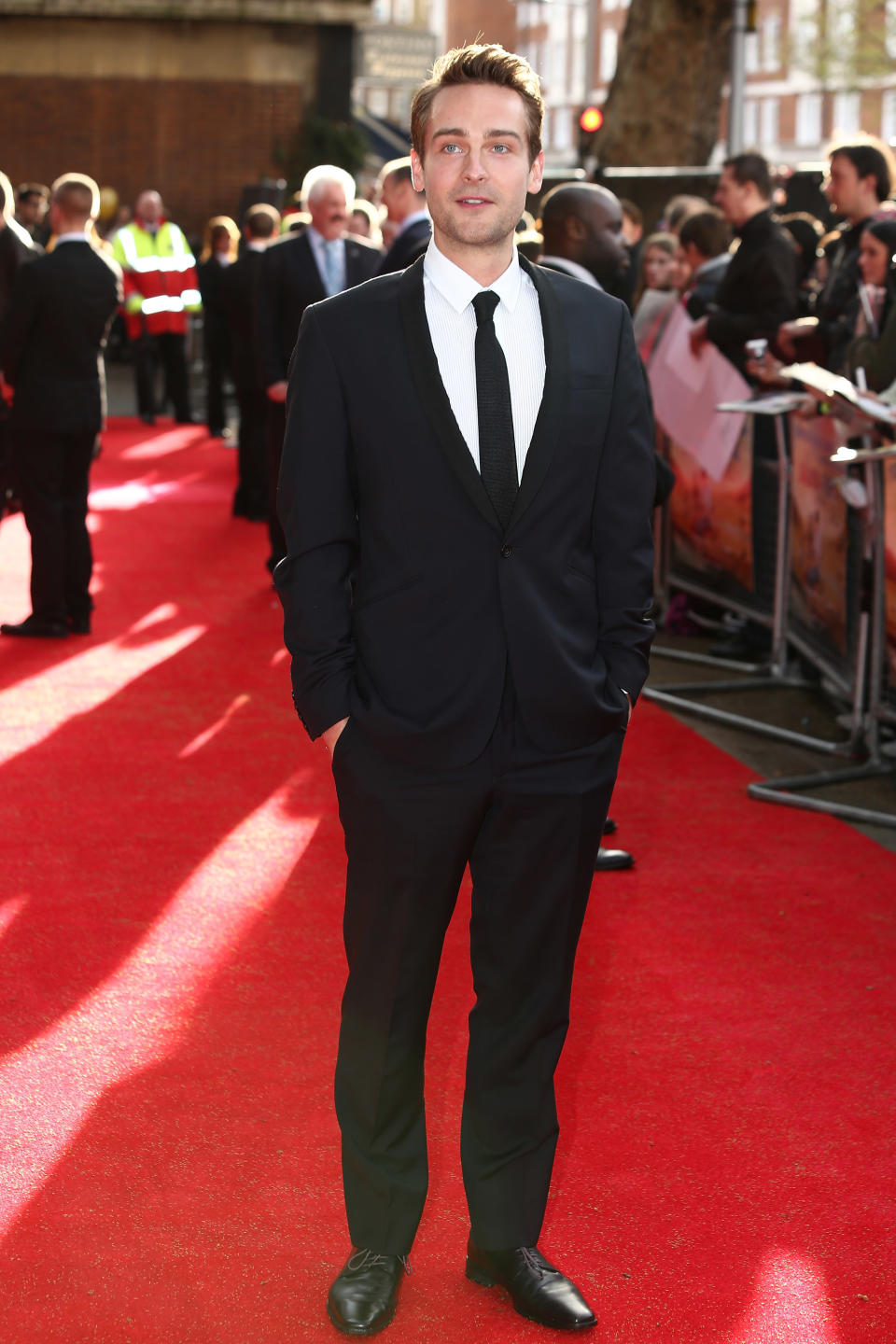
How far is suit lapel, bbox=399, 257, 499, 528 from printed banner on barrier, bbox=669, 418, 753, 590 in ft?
17.2

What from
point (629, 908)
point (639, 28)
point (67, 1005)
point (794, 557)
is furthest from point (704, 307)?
point (639, 28)

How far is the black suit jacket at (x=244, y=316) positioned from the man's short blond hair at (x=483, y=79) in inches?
327

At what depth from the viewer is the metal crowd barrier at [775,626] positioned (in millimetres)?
6480

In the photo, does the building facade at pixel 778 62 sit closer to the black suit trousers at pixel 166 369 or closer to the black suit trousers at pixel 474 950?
the black suit trousers at pixel 166 369

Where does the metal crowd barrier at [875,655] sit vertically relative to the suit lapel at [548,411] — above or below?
below

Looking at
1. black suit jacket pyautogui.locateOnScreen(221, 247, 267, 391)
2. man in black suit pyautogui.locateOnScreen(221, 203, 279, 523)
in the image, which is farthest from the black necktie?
man in black suit pyautogui.locateOnScreen(221, 203, 279, 523)

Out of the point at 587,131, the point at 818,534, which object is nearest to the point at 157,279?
the point at 587,131

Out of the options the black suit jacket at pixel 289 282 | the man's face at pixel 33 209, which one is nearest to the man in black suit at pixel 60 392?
the black suit jacket at pixel 289 282

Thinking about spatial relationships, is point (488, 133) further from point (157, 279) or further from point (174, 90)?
point (174, 90)

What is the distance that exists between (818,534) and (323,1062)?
382cm

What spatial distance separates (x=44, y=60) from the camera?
25.9 metres

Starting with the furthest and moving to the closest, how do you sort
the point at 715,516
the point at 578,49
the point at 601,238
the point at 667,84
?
1. the point at 578,49
2. the point at 667,84
3. the point at 715,516
4. the point at 601,238

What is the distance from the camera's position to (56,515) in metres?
8.20

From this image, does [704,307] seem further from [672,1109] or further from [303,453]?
[303,453]
